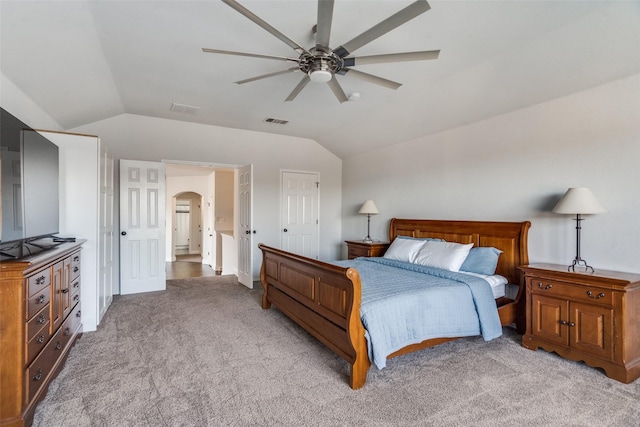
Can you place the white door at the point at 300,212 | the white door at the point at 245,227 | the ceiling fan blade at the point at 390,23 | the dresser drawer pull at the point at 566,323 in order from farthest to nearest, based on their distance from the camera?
the white door at the point at 300,212 → the white door at the point at 245,227 → the dresser drawer pull at the point at 566,323 → the ceiling fan blade at the point at 390,23

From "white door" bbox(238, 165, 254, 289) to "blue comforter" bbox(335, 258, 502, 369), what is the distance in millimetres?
2710

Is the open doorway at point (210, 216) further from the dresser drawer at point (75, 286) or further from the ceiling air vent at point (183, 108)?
the dresser drawer at point (75, 286)

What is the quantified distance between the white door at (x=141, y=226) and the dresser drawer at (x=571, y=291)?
5.13m

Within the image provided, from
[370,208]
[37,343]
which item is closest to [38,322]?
[37,343]

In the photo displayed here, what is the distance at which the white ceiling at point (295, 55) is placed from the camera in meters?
2.32

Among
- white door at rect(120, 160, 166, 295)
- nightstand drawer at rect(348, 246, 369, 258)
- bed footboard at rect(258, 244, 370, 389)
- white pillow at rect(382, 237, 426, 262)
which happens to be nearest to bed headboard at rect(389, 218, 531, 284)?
white pillow at rect(382, 237, 426, 262)

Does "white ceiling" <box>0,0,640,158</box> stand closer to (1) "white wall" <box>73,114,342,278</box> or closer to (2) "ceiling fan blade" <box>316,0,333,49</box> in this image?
(2) "ceiling fan blade" <box>316,0,333,49</box>

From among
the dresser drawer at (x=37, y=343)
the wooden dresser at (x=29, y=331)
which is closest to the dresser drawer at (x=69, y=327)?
the wooden dresser at (x=29, y=331)

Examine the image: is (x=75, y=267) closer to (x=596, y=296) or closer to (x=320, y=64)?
(x=320, y=64)

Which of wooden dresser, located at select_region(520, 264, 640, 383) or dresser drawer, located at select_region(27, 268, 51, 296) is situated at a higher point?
dresser drawer, located at select_region(27, 268, 51, 296)

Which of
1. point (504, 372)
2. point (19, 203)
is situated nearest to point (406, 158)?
point (504, 372)

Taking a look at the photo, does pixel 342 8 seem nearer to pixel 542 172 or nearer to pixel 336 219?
pixel 542 172

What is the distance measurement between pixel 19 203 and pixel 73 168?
4.23 feet

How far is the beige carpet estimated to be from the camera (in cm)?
201
